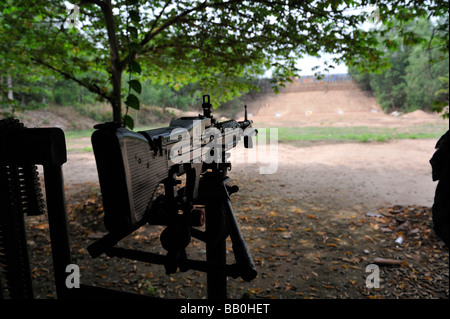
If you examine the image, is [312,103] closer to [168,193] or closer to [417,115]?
[417,115]

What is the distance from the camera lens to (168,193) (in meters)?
1.15

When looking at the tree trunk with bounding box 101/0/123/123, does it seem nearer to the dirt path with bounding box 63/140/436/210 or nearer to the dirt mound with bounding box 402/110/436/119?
the dirt path with bounding box 63/140/436/210

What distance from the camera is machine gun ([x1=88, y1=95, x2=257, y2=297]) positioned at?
919 millimetres

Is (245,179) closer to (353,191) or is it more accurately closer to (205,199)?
(353,191)

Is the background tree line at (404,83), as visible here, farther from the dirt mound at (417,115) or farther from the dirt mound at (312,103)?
the dirt mound at (312,103)

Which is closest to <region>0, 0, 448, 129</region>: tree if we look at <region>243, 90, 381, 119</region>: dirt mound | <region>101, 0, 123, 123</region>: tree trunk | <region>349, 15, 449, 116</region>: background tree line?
<region>101, 0, 123, 123</region>: tree trunk

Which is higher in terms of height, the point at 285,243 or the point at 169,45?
the point at 169,45

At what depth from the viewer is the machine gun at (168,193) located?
92cm

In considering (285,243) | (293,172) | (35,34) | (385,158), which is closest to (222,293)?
(285,243)

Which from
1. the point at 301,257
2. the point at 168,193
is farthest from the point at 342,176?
the point at 168,193

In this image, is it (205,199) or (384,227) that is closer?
(205,199)

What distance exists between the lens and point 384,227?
480 cm

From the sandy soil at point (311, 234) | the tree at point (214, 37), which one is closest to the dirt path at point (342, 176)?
the sandy soil at point (311, 234)
